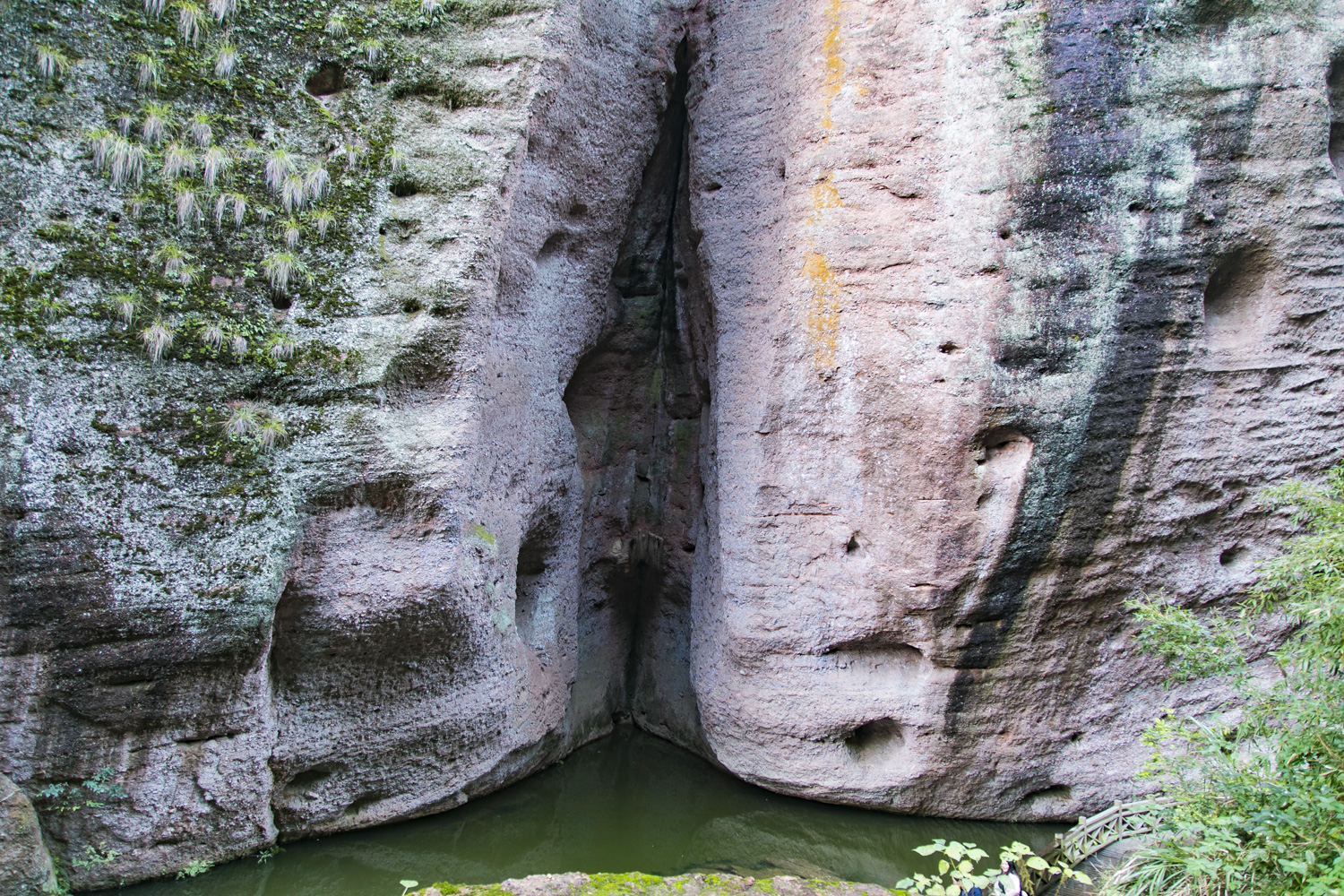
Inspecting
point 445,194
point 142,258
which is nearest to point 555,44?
point 445,194

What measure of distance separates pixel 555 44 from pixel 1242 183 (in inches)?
153

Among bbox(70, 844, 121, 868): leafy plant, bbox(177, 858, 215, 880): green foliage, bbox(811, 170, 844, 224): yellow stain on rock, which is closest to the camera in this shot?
bbox(70, 844, 121, 868): leafy plant

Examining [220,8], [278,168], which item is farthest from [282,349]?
[220,8]

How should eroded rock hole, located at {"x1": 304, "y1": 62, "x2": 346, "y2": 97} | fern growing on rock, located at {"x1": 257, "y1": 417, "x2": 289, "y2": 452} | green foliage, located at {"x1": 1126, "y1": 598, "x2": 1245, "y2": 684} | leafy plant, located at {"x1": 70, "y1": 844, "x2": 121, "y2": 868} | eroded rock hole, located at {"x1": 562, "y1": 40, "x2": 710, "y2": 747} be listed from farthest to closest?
eroded rock hole, located at {"x1": 562, "y1": 40, "x2": 710, "y2": 747} < eroded rock hole, located at {"x1": 304, "y1": 62, "x2": 346, "y2": 97} < fern growing on rock, located at {"x1": 257, "y1": 417, "x2": 289, "y2": 452} < leafy plant, located at {"x1": 70, "y1": 844, "x2": 121, "y2": 868} < green foliage, located at {"x1": 1126, "y1": 598, "x2": 1245, "y2": 684}

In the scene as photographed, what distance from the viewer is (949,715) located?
5.02 m

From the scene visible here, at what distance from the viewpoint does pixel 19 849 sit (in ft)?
12.2

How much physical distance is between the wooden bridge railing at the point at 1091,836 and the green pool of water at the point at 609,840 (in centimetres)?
31

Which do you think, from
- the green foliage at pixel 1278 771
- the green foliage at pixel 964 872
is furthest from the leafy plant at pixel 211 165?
the green foliage at pixel 1278 771

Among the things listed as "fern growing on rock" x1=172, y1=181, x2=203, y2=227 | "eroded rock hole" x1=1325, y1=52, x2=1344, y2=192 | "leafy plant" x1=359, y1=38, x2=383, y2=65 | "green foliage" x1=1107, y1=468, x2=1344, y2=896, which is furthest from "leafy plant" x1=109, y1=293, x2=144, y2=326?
"eroded rock hole" x1=1325, y1=52, x2=1344, y2=192

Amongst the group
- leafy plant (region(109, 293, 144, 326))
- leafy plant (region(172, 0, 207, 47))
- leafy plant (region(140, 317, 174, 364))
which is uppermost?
leafy plant (region(172, 0, 207, 47))

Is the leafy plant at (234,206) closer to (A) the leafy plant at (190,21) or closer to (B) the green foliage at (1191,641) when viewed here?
(A) the leafy plant at (190,21)

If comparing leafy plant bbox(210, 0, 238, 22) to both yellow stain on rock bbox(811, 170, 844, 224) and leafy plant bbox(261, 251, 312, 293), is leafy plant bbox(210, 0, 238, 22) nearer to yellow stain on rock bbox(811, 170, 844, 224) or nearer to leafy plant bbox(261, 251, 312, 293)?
leafy plant bbox(261, 251, 312, 293)

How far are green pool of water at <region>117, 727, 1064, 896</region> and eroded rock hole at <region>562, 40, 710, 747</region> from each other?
0.75 m

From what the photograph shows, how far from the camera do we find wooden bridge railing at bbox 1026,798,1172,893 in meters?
4.39
